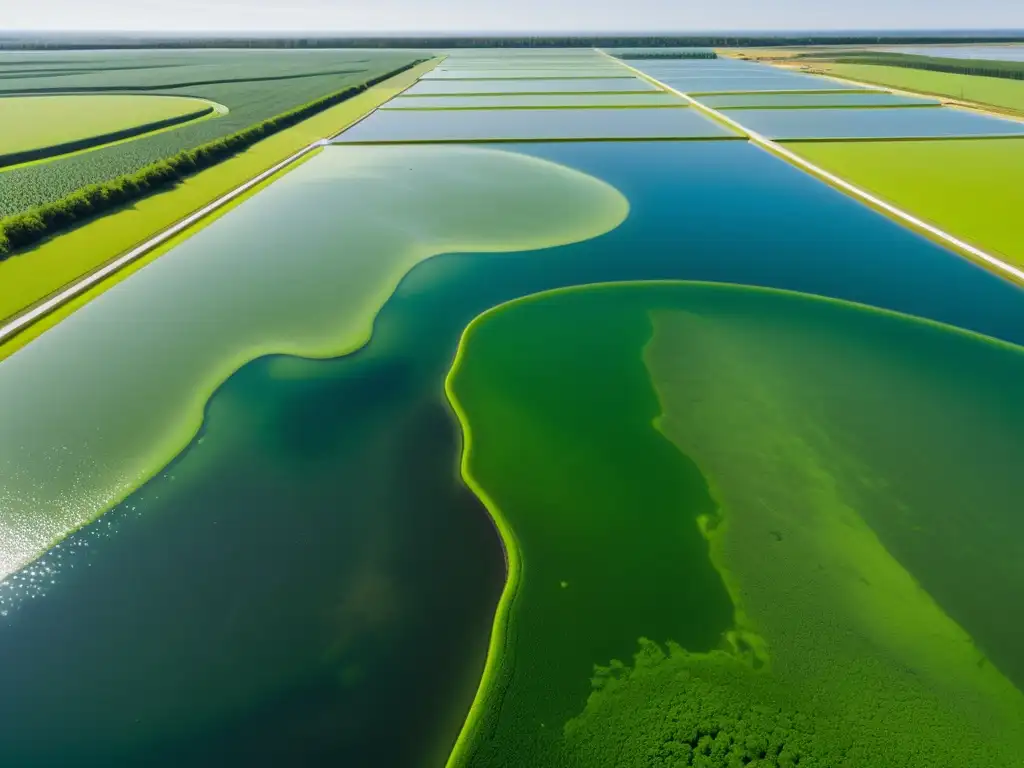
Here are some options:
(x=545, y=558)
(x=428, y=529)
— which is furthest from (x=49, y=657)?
(x=545, y=558)

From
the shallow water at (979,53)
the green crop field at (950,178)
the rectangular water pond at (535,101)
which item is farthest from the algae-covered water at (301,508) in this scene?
the shallow water at (979,53)

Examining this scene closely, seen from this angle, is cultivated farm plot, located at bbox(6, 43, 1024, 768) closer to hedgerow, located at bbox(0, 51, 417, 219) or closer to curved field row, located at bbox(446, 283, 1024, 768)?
curved field row, located at bbox(446, 283, 1024, 768)

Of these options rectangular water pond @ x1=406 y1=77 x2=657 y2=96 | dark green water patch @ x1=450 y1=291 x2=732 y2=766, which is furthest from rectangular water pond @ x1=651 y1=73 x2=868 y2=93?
dark green water patch @ x1=450 y1=291 x2=732 y2=766

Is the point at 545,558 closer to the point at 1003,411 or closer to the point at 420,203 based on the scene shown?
the point at 1003,411

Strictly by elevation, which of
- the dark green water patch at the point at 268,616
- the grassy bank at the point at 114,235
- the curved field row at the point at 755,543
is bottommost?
the dark green water patch at the point at 268,616

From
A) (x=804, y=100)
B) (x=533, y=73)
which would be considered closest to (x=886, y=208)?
(x=804, y=100)

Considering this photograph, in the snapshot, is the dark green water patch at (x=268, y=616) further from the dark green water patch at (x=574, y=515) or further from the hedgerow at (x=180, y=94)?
the hedgerow at (x=180, y=94)

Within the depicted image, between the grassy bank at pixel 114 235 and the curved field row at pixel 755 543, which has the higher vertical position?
the grassy bank at pixel 114 235
